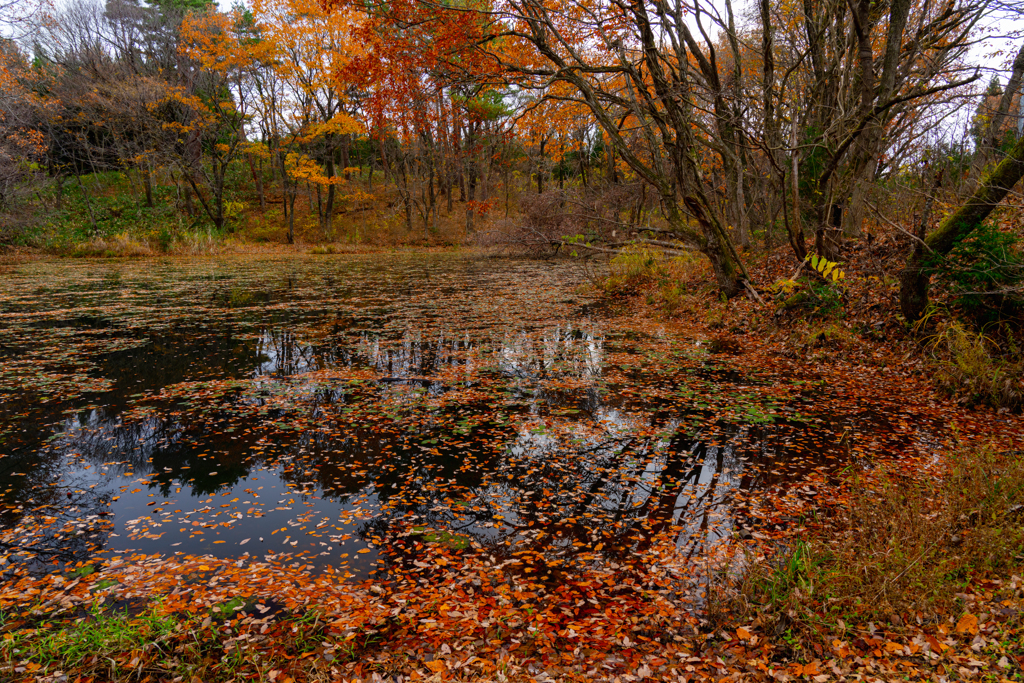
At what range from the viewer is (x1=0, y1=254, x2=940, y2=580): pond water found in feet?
16.2

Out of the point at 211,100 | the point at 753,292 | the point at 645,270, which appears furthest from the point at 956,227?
the point at 211,100

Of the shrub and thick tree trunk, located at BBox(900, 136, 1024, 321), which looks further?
the shrub

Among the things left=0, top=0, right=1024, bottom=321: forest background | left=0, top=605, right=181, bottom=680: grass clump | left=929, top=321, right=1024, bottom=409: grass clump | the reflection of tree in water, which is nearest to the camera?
left=0, top=605, right=181, bottom=680: grass clump

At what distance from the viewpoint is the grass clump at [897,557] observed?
356cm

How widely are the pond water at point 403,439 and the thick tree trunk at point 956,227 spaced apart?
1.84 metres

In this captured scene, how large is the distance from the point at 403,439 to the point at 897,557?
537 cm

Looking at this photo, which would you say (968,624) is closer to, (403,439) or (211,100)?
(403,439)

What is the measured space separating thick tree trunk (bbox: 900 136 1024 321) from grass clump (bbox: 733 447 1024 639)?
15.1 ft

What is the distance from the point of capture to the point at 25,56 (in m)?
31.3

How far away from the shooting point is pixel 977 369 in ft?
25.3

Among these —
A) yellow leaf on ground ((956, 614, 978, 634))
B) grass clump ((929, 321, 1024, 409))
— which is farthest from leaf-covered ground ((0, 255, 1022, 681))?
grass clump ((929, 321, 1024, 409))

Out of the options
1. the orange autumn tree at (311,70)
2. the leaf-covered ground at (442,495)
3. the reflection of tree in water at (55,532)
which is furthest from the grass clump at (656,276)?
the orange autumn tree at (311,70)

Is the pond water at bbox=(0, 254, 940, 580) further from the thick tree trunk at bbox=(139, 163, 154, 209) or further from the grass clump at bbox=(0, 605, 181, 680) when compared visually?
the thick tree trunk at bbox=(139, 163, 154, 209)

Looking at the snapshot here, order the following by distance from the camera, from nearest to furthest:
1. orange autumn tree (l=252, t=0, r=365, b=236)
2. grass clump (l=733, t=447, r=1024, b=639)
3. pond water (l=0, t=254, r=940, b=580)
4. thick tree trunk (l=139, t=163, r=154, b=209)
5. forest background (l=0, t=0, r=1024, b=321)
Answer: grass clump (l=733, t=447, r=1024, b=639) < pond water (l=0, t=254, r=940, b=580) < forest background (l=0, t=0, r=1024, b=321) < orange autumn tree (l=252, t=0, r=365, b=236) < thick tree trunk (l=139, t=163, r=154, b=209)
